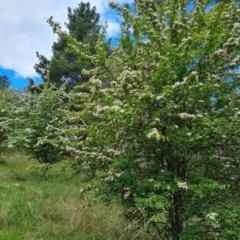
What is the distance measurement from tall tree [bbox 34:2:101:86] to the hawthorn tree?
44.9ft

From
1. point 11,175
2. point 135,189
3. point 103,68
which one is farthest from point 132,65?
point 11,175

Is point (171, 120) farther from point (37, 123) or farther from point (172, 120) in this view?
point (37, 123)

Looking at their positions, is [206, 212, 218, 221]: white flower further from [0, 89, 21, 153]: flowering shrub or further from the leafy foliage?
[0, 89, 21, 153]: flowering shrub

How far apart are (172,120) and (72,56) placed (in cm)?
1465

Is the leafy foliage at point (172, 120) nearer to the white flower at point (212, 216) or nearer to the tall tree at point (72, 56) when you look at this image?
the white flower at point (212, 216)

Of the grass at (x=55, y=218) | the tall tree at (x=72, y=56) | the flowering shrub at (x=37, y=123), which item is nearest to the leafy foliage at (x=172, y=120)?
the grass at (x=55, y=218)

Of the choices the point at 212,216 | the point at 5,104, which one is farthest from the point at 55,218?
the point at 5,104

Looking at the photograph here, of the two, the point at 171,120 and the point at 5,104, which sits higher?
the point at 5,104

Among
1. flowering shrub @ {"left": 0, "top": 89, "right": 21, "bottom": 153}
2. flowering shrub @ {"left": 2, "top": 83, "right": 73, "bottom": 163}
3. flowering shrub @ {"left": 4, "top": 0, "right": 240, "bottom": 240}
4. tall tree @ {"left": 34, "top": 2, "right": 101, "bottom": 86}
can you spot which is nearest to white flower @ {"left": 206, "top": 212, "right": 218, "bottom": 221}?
flowering shrub @ {"left": 4, "top": 0, "right": 240, "bottom": 240}

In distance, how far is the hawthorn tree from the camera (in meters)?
2.77

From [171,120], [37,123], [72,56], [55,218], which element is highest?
[72,56]

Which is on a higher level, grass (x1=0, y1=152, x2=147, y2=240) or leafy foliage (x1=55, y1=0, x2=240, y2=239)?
leafy foliage (x1=55, y1=0, x2=240, y2=239)

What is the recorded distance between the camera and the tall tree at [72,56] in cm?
1733

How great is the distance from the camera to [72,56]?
16906mm
